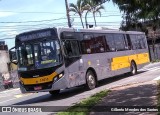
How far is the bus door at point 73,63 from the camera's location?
1770 cm

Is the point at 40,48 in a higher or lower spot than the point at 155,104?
higher

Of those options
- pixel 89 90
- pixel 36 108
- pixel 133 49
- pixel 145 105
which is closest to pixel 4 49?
pixel 133 49

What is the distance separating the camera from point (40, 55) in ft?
57.4

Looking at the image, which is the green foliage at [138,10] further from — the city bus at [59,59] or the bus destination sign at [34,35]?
the bus destination sign at [34,35]

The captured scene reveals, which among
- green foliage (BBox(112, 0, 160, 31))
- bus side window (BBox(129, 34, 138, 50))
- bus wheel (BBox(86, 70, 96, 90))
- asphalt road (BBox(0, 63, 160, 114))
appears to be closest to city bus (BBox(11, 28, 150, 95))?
bus wheel (BBox(86, 70, 96, 90))

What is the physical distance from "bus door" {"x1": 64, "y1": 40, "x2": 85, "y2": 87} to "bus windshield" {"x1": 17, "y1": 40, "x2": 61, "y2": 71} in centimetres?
58

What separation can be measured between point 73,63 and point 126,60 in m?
7.62

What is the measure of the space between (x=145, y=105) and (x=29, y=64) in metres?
8.02

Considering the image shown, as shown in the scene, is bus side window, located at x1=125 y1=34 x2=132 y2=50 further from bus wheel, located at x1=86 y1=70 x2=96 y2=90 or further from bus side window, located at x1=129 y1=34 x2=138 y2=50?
bus wheel, located at x1=86 y1=70 x2=96 y2=90

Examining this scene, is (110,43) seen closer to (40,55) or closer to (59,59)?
(59,59)

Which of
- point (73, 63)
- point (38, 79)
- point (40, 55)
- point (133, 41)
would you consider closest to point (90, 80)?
point (73, 63)

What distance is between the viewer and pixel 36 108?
1506 cm

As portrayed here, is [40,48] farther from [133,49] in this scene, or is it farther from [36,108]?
[133,49]

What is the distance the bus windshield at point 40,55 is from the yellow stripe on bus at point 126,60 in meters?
6.12
